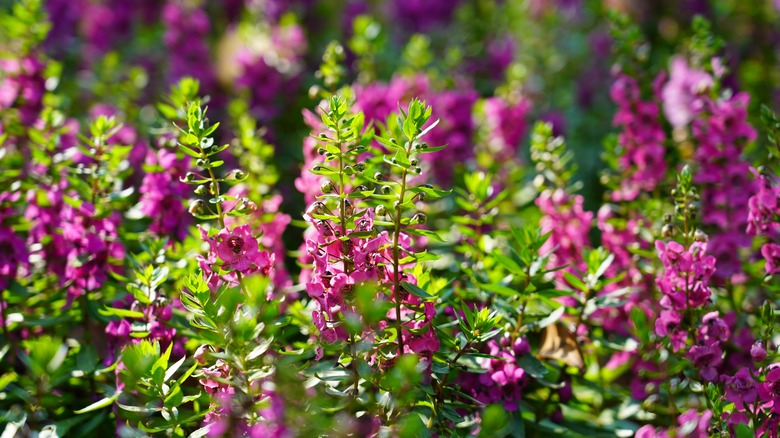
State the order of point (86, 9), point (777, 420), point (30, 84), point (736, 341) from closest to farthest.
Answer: point (777, 420), point (736, 341), point (30, 84), point (86, 9)

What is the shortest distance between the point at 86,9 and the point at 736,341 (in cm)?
397

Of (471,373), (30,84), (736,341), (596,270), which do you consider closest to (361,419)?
(471,373)

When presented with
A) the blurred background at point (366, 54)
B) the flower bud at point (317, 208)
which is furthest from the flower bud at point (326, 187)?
the blurred background at point (366, 54)

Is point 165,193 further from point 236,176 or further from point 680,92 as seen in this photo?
point 680,92

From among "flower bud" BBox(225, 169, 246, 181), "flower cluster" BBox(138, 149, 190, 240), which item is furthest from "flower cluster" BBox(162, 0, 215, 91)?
"flower bud" BBox(225, 169, 246, 181)

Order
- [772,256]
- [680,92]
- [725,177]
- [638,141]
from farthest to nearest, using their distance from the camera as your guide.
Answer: [680,92] < [638,141] < [725,177] < [772,256]

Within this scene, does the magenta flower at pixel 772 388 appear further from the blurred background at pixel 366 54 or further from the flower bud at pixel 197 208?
the blurred background at pixel 366 54

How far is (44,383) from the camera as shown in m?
1.29

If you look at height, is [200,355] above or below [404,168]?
below

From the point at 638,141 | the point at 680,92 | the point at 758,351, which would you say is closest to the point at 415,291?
the point at 758,351

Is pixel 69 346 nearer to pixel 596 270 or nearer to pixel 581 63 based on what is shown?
pixel 596 270

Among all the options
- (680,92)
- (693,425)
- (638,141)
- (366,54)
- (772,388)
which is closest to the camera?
(693,425)

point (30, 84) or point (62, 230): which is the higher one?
point (30, 84)

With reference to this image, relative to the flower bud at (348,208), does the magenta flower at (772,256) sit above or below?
below
